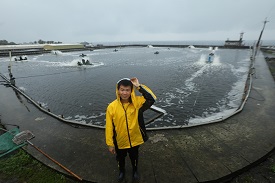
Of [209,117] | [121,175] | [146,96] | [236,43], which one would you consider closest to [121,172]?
[121,175]

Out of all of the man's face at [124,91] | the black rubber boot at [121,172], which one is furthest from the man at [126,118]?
the black rubber boot at [121,172]

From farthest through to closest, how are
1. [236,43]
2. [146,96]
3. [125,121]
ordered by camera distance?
[236,43] < [146,96] < [125,121]

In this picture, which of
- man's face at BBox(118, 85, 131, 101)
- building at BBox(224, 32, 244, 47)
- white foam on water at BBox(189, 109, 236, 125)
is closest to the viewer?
man's face at BBox(118, 85, 131, 101)

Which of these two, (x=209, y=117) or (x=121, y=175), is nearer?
(x=121, y=175)

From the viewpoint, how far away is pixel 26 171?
4.28 metres

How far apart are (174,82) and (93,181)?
17.5 m

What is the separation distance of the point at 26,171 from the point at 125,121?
132 inches

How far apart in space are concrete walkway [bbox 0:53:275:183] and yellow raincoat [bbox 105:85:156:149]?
49.7 inches

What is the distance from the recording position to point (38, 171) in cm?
427

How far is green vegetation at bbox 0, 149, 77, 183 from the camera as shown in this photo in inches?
158

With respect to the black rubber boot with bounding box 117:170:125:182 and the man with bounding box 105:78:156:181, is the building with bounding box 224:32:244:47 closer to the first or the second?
the man with bounding box 105:78:156:181

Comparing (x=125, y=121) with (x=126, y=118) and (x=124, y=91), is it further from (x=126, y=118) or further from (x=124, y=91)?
(x=124, y=91)

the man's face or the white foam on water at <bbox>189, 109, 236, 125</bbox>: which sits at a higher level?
the man's face

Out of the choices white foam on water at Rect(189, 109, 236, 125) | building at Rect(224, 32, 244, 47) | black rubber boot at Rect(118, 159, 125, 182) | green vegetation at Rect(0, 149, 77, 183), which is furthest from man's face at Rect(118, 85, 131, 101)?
building at Rect(224, 32, 244, 47)
